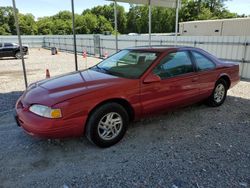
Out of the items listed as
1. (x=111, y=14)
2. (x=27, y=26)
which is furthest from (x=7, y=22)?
(x=111, y=14)

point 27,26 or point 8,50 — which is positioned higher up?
point 27,26

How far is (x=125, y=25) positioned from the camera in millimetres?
75750

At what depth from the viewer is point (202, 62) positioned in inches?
176

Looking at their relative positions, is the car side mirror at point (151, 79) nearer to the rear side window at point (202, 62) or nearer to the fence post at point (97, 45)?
the rear side window at point (202, 62)

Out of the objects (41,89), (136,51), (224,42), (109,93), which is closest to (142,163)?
(109,93)

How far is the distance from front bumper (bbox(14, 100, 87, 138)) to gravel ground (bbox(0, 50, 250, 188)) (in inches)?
16.6

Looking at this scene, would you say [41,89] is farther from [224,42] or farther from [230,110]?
[224,42]

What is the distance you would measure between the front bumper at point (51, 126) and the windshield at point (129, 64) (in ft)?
3.78

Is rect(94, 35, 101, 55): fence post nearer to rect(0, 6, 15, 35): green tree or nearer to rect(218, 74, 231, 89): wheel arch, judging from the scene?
rect(218, 74, 231, 89): wheel arch

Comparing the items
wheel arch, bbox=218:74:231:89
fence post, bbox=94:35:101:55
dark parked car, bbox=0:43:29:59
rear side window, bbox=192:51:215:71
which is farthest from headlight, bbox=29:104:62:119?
dark parked car, bbox=0:43:29:59

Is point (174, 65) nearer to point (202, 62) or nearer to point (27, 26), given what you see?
point (202, 62)

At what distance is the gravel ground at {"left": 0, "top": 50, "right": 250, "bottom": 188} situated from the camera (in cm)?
259

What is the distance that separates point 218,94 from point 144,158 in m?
2.80

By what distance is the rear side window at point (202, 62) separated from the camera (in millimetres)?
4364
